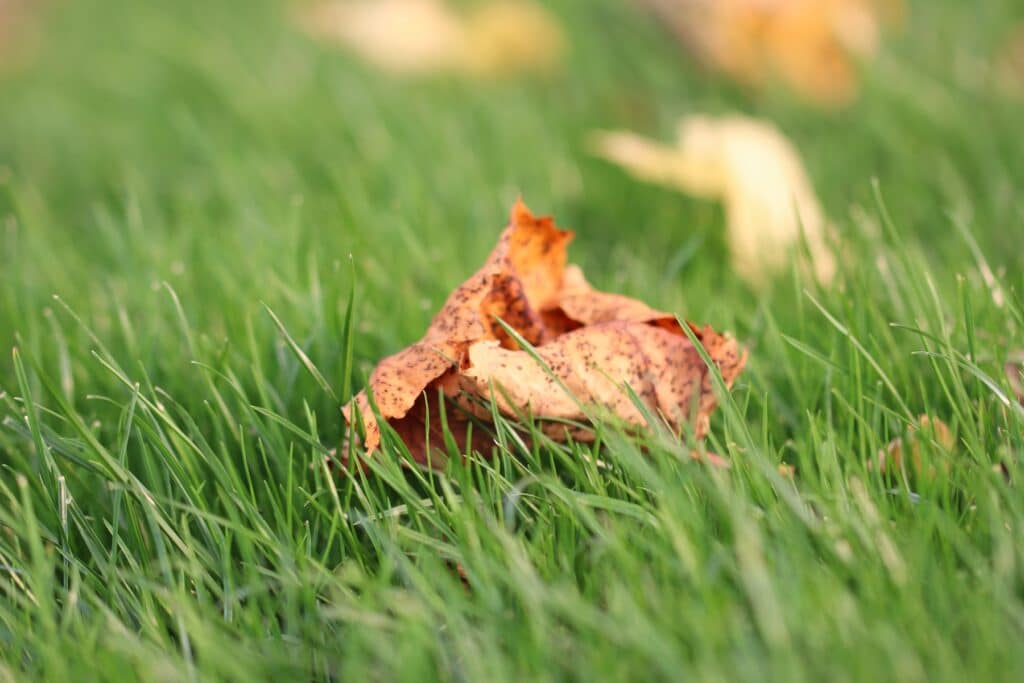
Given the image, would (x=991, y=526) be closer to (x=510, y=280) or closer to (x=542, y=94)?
(x=510, y=280)

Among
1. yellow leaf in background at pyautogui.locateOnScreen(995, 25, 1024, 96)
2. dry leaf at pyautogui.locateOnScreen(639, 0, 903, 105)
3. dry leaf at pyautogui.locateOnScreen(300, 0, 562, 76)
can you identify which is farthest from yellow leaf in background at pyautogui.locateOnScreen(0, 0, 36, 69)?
yellow leaf in background at pyautogui.locateOnScreen(995, 25, 1024, 96)

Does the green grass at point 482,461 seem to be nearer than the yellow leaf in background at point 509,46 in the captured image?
Yes

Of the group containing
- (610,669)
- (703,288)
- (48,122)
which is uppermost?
(48,122)

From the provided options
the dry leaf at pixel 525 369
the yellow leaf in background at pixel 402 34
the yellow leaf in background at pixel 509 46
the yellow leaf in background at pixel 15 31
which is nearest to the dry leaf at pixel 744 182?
the dry leaf at pixel 525 369

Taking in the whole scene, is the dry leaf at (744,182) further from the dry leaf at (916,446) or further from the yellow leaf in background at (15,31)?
the yellow leaf in background at (15,31)

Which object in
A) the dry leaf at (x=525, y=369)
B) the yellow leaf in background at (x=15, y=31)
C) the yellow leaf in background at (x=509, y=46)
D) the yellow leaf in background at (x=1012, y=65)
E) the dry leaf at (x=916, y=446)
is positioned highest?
the yellow leaf in background at (x=15, y=31)

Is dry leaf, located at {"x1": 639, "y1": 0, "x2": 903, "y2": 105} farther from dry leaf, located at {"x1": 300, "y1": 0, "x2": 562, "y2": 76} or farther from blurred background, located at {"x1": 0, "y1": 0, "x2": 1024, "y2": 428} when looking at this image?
dry leaf, located at {"x1": 300, "y1": 0, "x2": 562, "y2": 76}

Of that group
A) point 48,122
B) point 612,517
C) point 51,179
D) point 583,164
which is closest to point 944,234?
point 583,164
